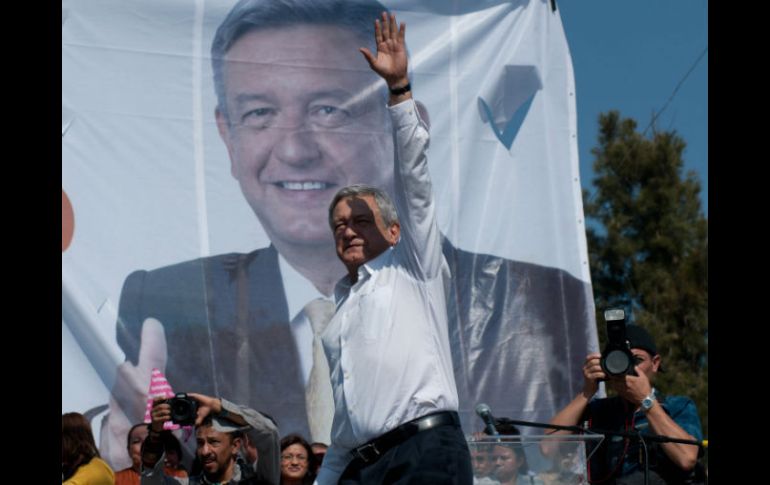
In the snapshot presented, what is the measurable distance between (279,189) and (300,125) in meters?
0.39

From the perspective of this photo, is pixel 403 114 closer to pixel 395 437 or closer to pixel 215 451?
pixel 395 437

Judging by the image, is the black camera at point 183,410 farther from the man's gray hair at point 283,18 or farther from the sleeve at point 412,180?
the man's gray hair at point 283,18

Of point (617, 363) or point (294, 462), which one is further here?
point (294, 462)

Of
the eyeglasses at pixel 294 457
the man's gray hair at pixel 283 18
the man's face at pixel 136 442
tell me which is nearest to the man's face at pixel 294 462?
the eyeglasses at pixel 294 457

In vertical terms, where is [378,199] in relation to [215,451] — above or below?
above

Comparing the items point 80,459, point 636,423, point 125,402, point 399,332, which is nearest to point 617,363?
point 636,423

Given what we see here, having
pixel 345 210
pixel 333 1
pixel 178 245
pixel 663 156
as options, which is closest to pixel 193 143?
pixel 178 245

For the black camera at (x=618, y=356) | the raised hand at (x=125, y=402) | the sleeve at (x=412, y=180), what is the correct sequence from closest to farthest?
the sleeve at (x=412, y=180), the black camera at (x=618, y=356), the raised hand at (x=125, y=402)

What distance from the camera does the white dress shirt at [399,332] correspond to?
2.93 m

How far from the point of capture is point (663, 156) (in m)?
15.1

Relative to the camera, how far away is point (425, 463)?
289cm

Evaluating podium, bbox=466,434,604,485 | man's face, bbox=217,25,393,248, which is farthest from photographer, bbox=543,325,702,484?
man's face, bbox=217,25,393,248

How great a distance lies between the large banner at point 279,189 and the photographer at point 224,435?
5.72 feet

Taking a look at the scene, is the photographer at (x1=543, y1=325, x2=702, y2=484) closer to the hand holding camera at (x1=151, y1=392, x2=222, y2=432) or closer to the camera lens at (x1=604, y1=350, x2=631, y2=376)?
the camera lens at (x1=604, y1=350, x2=631, y2=376)
